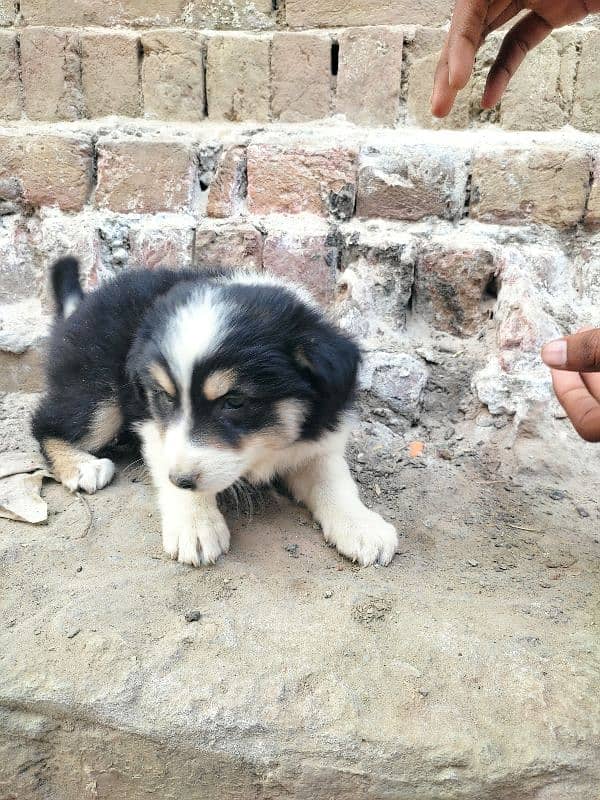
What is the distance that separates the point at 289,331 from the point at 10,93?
86.0 inches

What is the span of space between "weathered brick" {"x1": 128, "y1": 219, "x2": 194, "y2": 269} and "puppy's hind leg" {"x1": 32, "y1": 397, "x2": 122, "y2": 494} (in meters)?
0.87

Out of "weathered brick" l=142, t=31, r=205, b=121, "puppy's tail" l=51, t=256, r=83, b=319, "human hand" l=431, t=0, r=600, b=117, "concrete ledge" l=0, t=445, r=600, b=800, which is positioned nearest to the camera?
"concrete ledge" l=0, t=445, r=600, b=800

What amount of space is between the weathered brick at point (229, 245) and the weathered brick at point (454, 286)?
76 centimetres

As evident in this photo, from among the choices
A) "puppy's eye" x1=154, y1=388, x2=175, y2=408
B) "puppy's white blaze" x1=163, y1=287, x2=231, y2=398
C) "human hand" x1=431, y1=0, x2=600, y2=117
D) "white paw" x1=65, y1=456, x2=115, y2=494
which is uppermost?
"human hand" x1=431, y1=0, x2=600, y2=117

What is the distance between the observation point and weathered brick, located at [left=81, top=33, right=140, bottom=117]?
10.4ft

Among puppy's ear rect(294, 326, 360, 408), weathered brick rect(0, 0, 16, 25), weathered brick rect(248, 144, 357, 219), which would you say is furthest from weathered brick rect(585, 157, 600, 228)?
weathered brick rect(0, 0, 16, 25)

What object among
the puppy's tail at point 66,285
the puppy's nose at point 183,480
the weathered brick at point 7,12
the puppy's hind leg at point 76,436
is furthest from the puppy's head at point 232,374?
the weathered brick at point 7,12

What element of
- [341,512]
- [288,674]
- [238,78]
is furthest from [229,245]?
[288,674]

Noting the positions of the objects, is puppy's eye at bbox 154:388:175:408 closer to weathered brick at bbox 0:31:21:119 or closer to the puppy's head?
the puppy's head

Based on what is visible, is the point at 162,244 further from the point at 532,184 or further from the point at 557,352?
the point at 557,352

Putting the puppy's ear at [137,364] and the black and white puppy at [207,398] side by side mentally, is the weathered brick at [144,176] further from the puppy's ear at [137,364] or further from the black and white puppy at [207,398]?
the puppy's ear at [137,364]

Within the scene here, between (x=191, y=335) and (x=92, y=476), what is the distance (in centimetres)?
84

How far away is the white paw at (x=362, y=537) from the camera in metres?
2.14

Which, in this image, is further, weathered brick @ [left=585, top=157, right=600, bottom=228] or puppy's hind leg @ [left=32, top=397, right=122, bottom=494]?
weathered brick @ [left=585, top=157, right=600, bottom=228]
